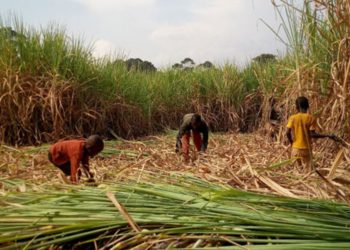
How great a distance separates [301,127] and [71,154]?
7.11 feet

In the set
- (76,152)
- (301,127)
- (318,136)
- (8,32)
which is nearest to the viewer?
(76,152)

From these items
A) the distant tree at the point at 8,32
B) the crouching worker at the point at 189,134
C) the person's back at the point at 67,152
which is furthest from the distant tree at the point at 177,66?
the person's back at the point at 67,152

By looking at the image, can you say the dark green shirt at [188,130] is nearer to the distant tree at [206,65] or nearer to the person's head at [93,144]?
the person's head at [93,144]

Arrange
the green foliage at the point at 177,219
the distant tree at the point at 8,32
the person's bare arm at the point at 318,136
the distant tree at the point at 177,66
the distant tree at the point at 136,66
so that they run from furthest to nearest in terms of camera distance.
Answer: the distant tree at the point at 177,66 → the distant tree at the point at 136,66 → the distant tree at the point at 8,32 → the person's bare arm at the point at 318,136 → the green foliage at the point at 177,219

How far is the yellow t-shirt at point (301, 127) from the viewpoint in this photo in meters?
4.98

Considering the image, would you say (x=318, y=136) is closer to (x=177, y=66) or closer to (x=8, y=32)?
(x=8, y=32)

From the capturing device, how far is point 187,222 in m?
2.29

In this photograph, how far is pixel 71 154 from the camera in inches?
174

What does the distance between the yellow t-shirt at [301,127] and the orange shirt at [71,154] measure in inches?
79.0

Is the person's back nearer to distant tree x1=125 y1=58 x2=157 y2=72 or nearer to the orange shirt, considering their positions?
the orange shirt

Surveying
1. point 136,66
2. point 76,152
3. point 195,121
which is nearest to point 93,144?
point 76,152

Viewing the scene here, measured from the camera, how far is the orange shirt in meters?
4.38

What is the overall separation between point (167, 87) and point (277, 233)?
10.7 m

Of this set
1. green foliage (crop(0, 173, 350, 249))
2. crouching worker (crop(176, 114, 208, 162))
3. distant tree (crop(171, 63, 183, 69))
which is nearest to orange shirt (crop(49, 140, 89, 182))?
green foliage (crop(0, 173, 350, 249))
